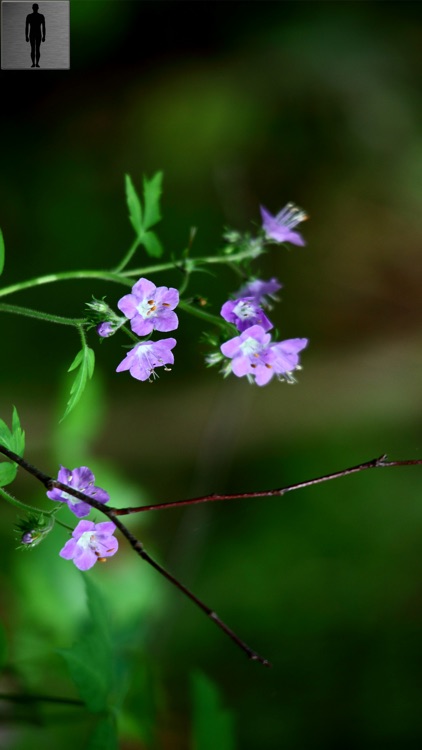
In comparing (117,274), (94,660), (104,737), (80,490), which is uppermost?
(117,274)

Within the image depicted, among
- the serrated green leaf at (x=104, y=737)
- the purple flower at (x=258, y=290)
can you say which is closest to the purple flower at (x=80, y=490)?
the purple flower at (x=258, y=290)

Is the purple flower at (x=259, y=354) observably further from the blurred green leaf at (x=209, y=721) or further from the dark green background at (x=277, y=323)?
the dark green background at (x=277, y=323)

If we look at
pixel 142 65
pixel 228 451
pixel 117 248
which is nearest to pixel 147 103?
pixel 142 65

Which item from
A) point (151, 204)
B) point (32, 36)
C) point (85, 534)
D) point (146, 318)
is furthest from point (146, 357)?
point (32, 36)

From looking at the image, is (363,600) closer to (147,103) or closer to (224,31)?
(147,103)

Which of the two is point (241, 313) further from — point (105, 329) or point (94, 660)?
point (94, 660)
